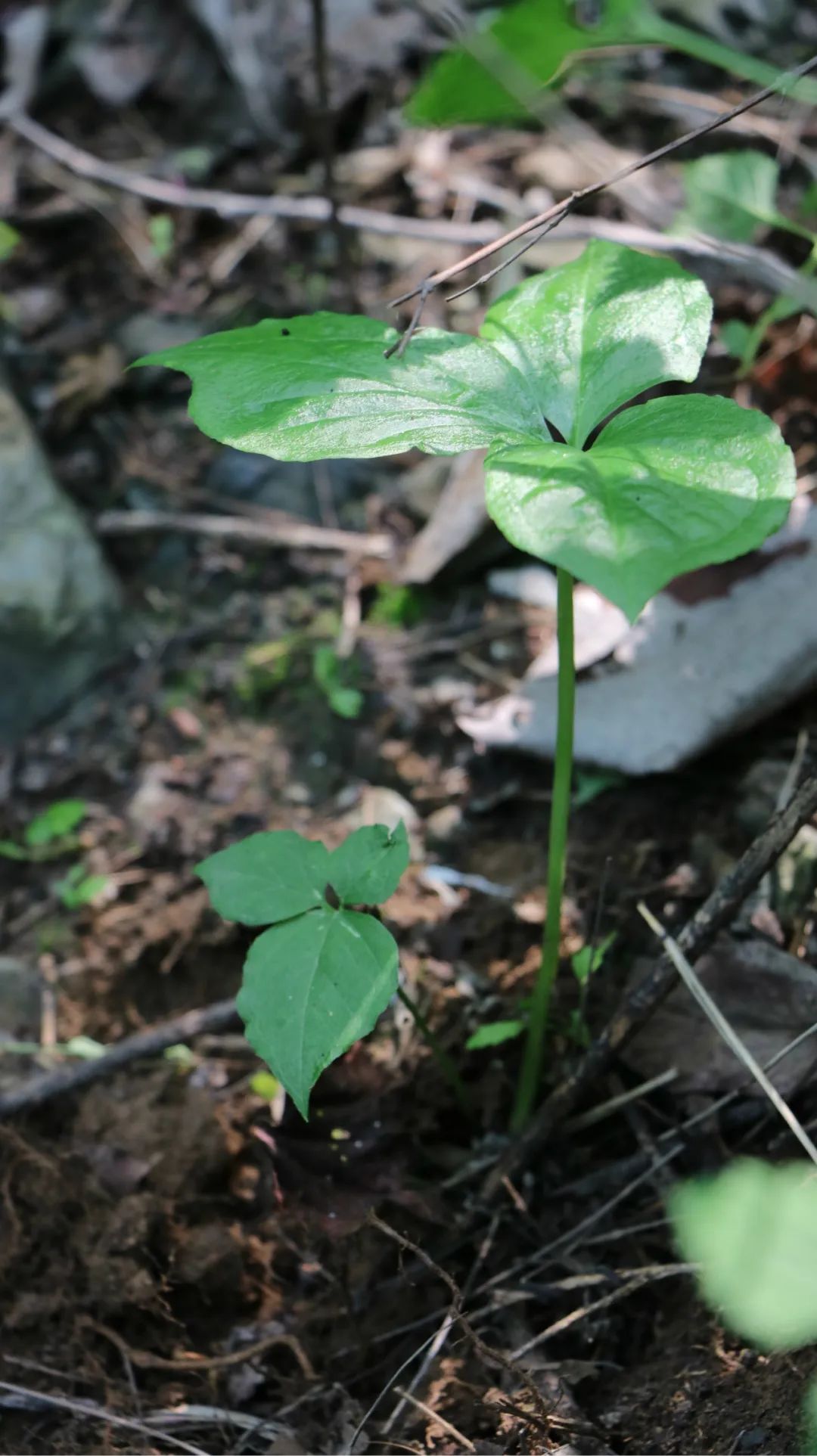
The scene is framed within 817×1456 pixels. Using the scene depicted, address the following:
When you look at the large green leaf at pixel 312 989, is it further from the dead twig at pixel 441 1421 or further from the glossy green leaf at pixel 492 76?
the glossy green leaf at pixel 492 76

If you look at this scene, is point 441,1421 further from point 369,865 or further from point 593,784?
point 593,784

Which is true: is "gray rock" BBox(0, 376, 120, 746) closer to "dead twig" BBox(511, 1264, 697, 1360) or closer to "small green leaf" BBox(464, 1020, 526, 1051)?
"small green leaf" BBox(464, 1020, 526, 1051)

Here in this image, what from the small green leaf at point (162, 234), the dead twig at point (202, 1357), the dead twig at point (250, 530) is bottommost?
the dead twig at point (202, 1357)

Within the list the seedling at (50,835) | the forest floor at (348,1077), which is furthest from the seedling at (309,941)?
the seedling at (50,835)

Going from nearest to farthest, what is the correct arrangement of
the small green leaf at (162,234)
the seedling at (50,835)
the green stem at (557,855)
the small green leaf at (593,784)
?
the green stem at (557,855)
the small green leaf at (593,784)
the seedling at (50,835)
the small green leaf at (162,234)

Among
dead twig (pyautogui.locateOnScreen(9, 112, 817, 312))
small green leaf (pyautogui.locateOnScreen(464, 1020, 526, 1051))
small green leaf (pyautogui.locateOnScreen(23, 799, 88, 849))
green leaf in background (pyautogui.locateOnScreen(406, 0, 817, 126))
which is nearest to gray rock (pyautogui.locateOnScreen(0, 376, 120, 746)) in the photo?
small green leaf (pyautogui.locateOnScreen(23, 799, 88, 849))

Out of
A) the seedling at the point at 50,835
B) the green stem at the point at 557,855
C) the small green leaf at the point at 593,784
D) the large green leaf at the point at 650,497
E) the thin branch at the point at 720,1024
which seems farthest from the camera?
the seedling at the point at 50,835
